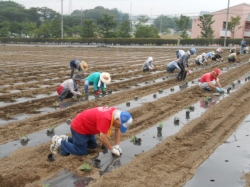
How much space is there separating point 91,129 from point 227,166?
2.34 metres

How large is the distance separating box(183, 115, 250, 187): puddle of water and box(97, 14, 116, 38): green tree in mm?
43407

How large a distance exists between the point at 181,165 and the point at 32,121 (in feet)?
12.9

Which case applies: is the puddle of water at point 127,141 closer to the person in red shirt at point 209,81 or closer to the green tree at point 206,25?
the person in red shirt at point 209,81

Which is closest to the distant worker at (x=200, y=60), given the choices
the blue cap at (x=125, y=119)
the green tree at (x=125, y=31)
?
the blue cap at (x=125, y=119)

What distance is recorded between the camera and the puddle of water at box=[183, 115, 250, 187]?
4477mm


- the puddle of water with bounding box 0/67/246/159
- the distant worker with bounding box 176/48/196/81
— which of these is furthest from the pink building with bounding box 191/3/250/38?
the puddle of water with bounding box 0/67/246/159

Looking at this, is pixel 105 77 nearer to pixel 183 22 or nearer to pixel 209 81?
pixel 209 81

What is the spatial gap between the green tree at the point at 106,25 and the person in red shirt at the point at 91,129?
4401cm

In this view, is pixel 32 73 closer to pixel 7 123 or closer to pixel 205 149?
pixel 7 123

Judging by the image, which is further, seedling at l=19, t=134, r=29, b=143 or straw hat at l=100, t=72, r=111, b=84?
straw hat at l=100, t=72, r=111, b=84

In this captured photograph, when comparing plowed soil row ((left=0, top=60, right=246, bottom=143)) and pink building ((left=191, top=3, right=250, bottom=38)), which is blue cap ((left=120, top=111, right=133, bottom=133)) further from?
pink building ((left=191, top=3, right=250, bottom=38))

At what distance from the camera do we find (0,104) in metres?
8.90

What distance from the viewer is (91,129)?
4.89 meters

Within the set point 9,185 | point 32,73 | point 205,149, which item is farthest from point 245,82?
point 9,185
